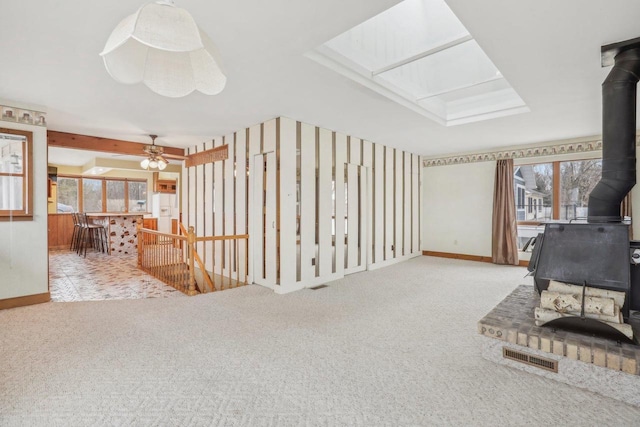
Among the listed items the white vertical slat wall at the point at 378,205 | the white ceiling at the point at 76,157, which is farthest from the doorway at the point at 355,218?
the white ceiling at the point at 76,157

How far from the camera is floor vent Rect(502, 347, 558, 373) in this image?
2186 millimetres

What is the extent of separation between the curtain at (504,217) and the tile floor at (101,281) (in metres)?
6.07

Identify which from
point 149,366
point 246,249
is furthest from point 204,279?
point 149,366

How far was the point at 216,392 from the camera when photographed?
79.0 inches

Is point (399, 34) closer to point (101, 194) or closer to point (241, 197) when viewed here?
point (241, 197)

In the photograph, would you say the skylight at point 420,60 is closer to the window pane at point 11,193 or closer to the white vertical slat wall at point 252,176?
the white vertical slat wall at point 252,176

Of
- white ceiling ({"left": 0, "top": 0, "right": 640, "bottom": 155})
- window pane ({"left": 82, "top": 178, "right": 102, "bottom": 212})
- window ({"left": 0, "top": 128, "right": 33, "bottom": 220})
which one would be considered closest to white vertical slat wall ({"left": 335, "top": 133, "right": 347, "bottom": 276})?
white ceiling ({"left": 0, "top": 0, "right": 640, "bottom": 155})

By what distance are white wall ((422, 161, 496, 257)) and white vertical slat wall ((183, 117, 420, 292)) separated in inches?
47.7

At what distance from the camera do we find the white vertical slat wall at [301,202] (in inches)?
175

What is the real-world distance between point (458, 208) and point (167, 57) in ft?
22.9

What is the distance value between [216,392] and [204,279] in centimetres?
344

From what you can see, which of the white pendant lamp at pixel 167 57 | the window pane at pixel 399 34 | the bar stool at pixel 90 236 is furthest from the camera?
the bar stool at pixel 90 236

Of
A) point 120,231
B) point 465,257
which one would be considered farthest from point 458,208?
point 120,231

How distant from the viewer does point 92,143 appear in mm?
Answer: 5379
